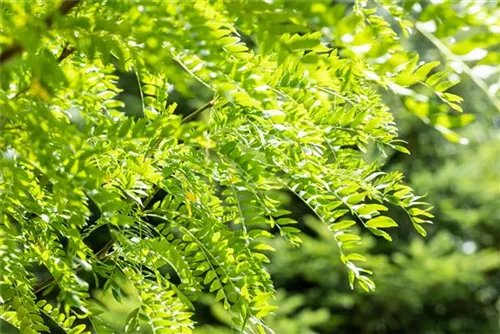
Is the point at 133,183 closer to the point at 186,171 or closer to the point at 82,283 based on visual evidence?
the point at 186,171

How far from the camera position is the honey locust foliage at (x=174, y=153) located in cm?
49

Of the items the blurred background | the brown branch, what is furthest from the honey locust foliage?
the blurred background

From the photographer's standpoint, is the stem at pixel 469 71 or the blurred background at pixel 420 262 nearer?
the stem at pixel 469 71

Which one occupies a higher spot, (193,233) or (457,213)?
(193,233)

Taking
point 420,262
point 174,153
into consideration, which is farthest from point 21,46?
point 420,262

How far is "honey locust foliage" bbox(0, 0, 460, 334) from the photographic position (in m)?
0.49

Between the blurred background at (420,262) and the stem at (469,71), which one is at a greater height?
the stem at (469,71)

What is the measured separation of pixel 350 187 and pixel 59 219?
26 cm

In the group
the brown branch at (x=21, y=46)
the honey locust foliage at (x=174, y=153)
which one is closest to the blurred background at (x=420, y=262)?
the honey locust foliage at (x=174, y=153)

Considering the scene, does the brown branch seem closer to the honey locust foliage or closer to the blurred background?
the honey locust foliage

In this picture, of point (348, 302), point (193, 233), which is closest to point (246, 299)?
point (193, 233)

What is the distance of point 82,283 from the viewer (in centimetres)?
48

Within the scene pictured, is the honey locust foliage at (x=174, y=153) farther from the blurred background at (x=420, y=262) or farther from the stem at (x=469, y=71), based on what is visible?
the blurred background at (x=420, y=262)

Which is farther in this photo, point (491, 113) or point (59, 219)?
point (491, 113)
